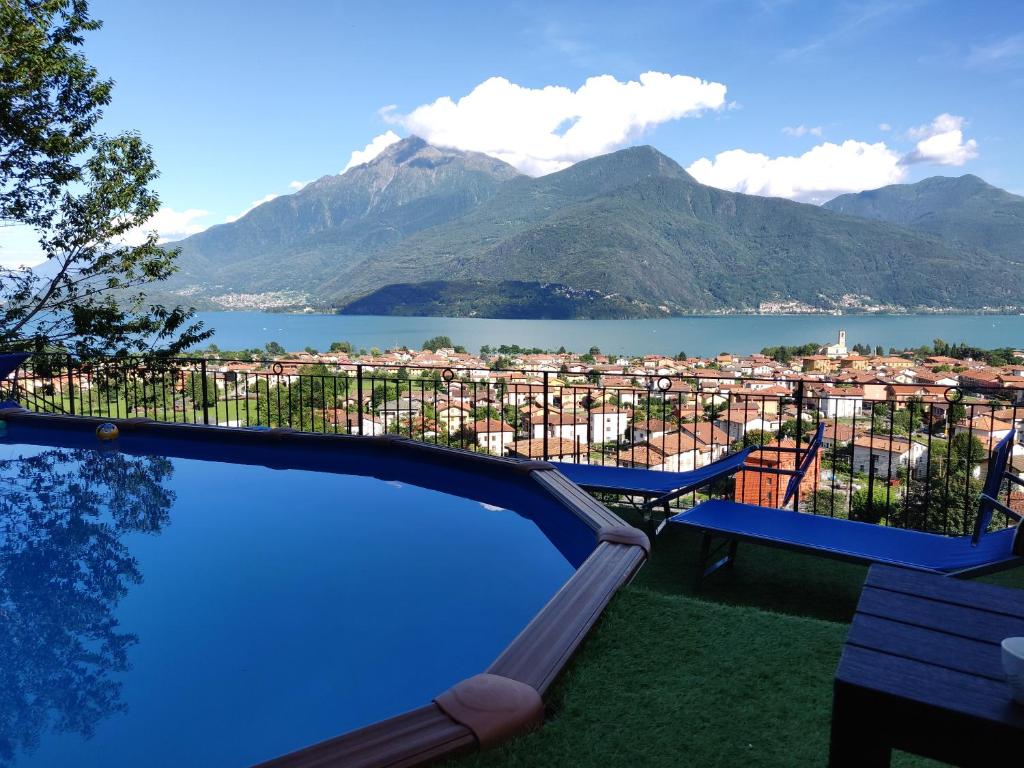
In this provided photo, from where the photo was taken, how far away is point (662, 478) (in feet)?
15.0

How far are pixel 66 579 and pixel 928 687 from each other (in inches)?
157

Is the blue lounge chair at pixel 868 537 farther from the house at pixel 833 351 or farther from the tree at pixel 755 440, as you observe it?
the house at pixel 833 351

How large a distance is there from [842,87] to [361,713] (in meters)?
28.3

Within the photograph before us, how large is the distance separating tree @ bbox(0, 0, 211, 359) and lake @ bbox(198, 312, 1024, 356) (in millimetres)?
29170

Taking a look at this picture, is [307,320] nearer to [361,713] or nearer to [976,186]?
[361,713]

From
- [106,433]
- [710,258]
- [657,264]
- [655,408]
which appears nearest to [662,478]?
[106,433]

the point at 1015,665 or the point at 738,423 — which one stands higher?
the point at 1015,665

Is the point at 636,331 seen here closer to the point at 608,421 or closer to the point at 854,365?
the point at 854,365

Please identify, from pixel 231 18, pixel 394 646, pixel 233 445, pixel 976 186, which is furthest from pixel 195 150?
pixel 976 186

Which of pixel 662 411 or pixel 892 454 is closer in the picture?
pixel 662 411

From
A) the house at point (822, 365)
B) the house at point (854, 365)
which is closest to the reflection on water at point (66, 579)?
the house at point (854, 365)

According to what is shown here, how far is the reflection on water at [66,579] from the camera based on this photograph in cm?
237

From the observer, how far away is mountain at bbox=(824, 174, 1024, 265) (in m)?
99.4

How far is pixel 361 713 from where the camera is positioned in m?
2.31
